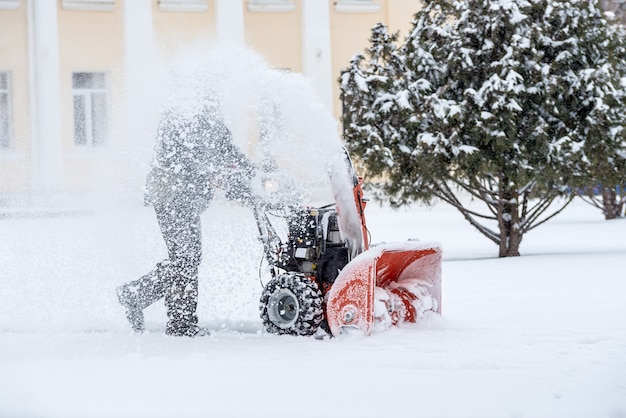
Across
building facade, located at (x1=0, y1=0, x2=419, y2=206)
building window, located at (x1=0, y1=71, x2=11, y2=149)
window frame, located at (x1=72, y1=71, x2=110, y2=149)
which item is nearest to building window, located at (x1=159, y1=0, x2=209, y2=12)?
building facade, located at (x1=0, y1=0, x2=419, y2=206)

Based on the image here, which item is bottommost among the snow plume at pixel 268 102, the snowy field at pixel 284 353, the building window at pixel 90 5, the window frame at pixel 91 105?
the snowy field at pixel 284 353

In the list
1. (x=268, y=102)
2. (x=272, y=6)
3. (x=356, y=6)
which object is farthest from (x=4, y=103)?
(x=268, y=102)

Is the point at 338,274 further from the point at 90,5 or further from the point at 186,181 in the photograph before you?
the point at 90,5

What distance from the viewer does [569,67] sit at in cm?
1336

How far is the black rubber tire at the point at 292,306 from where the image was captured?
6.86 meters

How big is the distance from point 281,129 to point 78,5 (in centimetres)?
2023

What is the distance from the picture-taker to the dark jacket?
23.1 ft

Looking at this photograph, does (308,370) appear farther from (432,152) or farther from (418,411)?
(432,152)

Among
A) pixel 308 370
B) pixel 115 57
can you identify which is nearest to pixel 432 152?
pixel 308 370

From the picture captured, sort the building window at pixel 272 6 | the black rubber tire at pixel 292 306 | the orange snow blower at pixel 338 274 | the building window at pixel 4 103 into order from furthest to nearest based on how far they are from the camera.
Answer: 1. the building window at pixel 272 6
2. the building window at pixel 4 103
3. the black rubber tire at pixel 292 306
4. the orange snow blower at pixel 338 274

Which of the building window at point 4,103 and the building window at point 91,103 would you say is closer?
the building window at point 4,103

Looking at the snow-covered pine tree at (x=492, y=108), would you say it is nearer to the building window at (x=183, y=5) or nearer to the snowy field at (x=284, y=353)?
the snowy field at (x=284, y=353)

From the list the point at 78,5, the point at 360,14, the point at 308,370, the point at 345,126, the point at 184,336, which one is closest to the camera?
the point at 308,370

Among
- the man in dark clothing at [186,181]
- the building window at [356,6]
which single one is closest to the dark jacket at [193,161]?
the man in dark clothing at [186,181]
